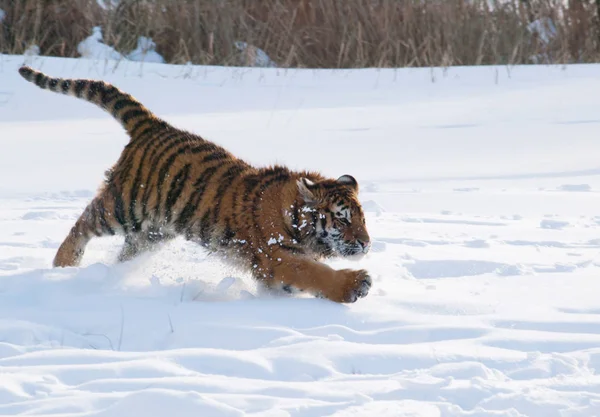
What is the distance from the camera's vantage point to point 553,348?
3.74 metres

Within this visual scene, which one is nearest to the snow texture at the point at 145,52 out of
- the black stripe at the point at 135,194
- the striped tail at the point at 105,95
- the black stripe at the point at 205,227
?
the striped tail at the point at 105,95

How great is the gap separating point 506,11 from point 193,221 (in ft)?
34.9

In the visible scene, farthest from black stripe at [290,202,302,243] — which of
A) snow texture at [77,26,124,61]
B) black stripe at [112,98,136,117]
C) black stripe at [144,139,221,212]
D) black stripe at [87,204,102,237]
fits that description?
snow texture at [77,26,124,61]

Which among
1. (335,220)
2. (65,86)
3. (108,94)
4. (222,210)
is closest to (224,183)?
(222,210)

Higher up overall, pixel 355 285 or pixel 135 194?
pixel 135 194

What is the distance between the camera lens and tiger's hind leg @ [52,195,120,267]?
200 inches

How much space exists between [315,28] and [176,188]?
9297 millimetres

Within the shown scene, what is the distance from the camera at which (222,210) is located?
472 centimetres

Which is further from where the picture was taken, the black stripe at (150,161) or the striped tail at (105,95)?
the striped tail at (105,95)

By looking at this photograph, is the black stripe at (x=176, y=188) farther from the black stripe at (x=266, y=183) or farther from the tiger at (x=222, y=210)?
the black stripe at (x=266, y=183)

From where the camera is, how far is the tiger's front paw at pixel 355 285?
4.27 m

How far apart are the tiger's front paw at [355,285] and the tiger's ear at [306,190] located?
1.31 feet

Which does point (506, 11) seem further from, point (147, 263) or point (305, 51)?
point (147, 263)

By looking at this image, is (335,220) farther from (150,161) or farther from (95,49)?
(95,49)
